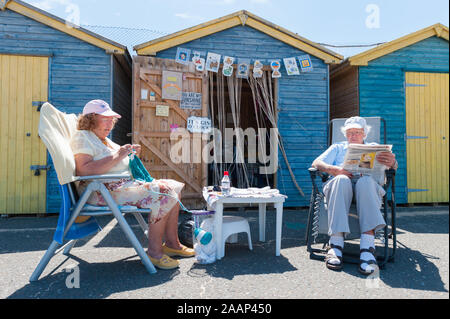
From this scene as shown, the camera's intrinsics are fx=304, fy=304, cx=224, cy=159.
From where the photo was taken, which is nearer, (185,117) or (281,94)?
(185,117)

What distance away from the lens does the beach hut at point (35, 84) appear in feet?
14.1

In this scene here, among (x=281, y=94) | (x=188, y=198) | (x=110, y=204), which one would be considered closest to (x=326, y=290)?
(x=110, y=204)

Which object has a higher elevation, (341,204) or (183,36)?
(183,36)

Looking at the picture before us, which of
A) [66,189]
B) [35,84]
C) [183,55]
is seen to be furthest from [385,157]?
[35,84]

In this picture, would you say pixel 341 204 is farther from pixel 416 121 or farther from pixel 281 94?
pixel 416 121

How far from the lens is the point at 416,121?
17.3 feet

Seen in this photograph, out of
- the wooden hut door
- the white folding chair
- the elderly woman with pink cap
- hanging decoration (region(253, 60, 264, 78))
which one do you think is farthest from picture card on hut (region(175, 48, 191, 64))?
the white folding chair

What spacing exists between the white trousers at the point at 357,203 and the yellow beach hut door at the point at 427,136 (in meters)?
3.61

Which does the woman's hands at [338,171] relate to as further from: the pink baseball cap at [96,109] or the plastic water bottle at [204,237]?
the pink baseball cap at [96,109]

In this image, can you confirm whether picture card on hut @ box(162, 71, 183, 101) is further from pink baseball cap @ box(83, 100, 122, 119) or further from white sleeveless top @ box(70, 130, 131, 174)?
white sleeveless top @ box(70, 130, 131, 174)

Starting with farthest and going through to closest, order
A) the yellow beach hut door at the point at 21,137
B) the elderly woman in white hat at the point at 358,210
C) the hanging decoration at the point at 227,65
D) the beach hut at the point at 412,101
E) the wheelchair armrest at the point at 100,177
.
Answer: the beach hut at the point at 412,101 < the hanging decoration at the point at 227,65 < the yellow beach hut door at the point at 21,137 < the elderly woman in white hat at the point at 358,210 < the wheelchair armrest at the point at 100,177

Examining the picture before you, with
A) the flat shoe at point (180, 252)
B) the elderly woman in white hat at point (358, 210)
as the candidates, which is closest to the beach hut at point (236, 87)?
the flat shoe at point (180, 252)

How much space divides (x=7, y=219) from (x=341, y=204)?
4.33 metres
